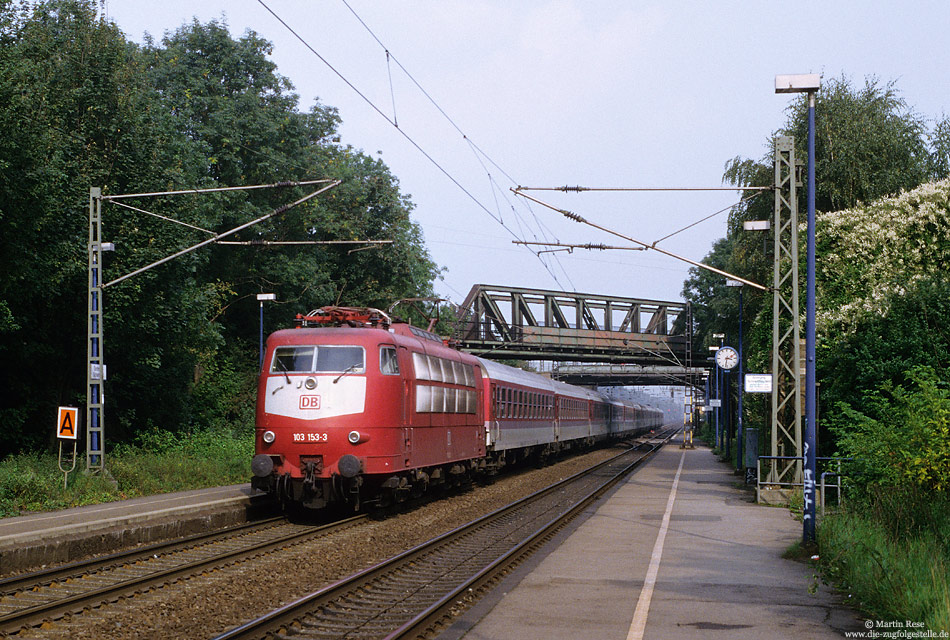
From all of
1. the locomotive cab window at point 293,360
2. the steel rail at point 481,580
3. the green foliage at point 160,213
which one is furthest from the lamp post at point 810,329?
the green foliage at point 160,213

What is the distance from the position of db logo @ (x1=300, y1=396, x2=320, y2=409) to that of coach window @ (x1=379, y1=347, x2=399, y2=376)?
1207 mm

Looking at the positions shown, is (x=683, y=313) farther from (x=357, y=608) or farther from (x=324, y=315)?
(x=357, y=608)

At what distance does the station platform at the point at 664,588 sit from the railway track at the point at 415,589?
320mm

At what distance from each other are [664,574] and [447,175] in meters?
13.3

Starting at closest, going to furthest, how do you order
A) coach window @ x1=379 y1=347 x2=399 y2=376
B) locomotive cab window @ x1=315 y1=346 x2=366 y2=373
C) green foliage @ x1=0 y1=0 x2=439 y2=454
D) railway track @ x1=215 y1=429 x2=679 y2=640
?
1. railway track @ x1=215 y1=429 x2=679 y2=640
2. locomotive cab window @ x1=315 y1=346 x2=366 y2=373
3. coach window @ x1=379 y1=347 x2=399 y2=376
4. green foliage @ x1=0 y1=0 x2=439 y2=454

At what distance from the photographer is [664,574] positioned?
37.7 feet

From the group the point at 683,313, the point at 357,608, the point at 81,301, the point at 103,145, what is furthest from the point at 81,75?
the point at 683,313

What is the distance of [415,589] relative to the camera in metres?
10.9

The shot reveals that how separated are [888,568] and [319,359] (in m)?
10.2

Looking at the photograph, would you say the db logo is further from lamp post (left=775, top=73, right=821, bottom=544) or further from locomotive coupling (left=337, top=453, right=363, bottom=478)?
lamp post (left=775, top=73, right=821, bottom=544)

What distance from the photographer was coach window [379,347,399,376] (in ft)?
55.7

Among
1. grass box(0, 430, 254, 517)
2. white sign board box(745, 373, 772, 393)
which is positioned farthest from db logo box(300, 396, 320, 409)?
white sign board box(745, 373, 772, 393)

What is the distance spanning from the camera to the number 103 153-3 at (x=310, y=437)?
1645 cm

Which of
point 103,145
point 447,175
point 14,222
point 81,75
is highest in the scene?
point 81,75
